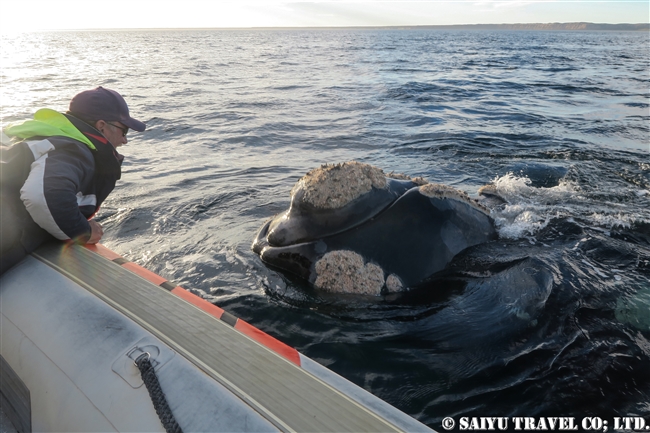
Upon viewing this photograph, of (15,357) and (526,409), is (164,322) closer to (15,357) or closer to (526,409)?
(15,357)

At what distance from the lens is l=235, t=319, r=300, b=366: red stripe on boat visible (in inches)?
98.2

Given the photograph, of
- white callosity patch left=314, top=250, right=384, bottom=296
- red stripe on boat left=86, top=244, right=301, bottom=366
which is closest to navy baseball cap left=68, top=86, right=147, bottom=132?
red stripe on boat left=86, top=244, right=301, bottom=366

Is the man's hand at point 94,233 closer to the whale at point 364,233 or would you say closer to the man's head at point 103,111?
the man's head at point 103,111

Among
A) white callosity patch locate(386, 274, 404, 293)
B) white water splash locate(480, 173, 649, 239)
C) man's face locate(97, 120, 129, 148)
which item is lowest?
white callosity patch locate(386, 274, 404, 293)

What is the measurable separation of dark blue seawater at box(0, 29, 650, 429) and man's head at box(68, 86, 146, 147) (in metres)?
1.41

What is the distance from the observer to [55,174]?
10.9 ft

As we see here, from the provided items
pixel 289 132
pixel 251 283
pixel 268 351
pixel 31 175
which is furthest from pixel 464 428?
pixel 289 132

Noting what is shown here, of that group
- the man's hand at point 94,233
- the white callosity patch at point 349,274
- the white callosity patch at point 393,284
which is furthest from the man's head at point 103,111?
the white callosity patch at point 393,284

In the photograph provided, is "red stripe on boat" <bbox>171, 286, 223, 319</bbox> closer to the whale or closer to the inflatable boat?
the inflatable boat

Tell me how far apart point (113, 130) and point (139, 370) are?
8.48 ft

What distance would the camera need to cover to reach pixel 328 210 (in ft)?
12.9

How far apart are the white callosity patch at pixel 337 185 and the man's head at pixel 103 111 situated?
1.69 metres

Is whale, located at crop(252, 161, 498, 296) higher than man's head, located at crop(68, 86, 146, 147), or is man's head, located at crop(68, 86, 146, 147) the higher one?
man's head, located at crop(68, 86, 146, 147)

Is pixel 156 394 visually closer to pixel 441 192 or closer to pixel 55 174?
pixel 55 174
